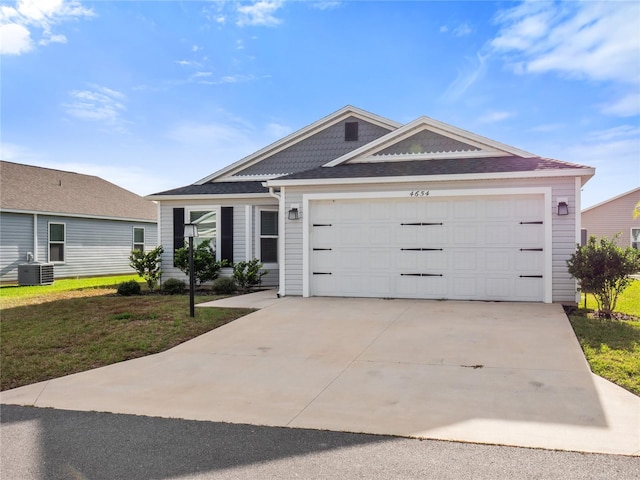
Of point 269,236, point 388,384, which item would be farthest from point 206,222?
point 388,384

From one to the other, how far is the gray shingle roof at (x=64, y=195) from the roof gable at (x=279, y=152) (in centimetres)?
692

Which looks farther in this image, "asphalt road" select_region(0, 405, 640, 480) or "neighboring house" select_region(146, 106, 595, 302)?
"neighboring house" select_region(146, 106, 595, 302)

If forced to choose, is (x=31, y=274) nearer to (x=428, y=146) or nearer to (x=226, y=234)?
(x=226, y=234)

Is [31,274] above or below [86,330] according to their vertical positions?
above

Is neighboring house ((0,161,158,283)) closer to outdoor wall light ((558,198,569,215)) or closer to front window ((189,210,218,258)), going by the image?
front window ((189,210,218,258))

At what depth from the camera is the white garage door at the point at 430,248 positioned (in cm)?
980

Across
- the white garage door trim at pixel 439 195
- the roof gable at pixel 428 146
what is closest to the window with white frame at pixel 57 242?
the white garage door trim at pixel 439 195

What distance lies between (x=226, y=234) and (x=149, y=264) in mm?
2425

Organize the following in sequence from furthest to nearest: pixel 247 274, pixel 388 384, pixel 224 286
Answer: pixel 247 274
pixel 224 286
pixel 388 384

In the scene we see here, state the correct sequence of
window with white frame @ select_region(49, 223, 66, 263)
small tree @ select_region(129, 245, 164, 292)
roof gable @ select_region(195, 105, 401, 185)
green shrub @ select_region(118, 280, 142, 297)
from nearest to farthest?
green shrub @ select_region(118, 280, 142, 297)
small tree @ select_region(129, 245, 164, 292)
roof gable @ select_region(195, 105, 401, 185)
window with white frame @ select_region(49, 223, 66, 263)

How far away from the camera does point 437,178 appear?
33.2ft

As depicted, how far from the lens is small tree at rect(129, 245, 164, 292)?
44.8ft

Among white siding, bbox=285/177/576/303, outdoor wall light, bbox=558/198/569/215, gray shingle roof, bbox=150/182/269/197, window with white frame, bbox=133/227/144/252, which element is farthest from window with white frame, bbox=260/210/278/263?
window with white frame, bbox=133/227/144/252

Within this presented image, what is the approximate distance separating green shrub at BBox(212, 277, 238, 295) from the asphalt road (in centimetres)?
870
